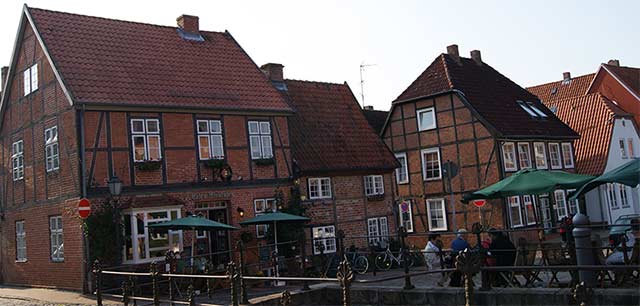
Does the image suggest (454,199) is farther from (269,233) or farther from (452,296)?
(452,296)

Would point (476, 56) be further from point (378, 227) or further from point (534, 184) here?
point (534, 184)

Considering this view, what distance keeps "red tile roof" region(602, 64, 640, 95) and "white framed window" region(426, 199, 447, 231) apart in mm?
20329

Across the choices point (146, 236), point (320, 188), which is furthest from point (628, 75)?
point (146, 236)

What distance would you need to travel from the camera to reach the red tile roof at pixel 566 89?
1779 inches

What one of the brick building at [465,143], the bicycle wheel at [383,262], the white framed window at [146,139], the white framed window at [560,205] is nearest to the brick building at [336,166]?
the bicycle wheel at [383,262]

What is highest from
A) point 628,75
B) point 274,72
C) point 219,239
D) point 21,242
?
point 628,75

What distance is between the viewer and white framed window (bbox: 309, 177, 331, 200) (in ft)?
77.8

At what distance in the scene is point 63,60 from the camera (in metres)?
19.5

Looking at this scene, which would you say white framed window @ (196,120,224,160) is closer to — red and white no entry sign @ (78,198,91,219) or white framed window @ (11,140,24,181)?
red and white no entry sign @ (78,198,91,219)

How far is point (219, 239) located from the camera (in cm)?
2111

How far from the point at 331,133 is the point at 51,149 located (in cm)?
1073

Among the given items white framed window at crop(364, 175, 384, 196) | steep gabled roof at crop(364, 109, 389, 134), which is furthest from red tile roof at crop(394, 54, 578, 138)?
white framed window at crop(364, 175, 384, 196)

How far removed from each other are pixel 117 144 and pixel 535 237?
18449mm

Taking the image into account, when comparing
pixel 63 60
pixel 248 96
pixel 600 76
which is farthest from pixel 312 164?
pixel 600 76
